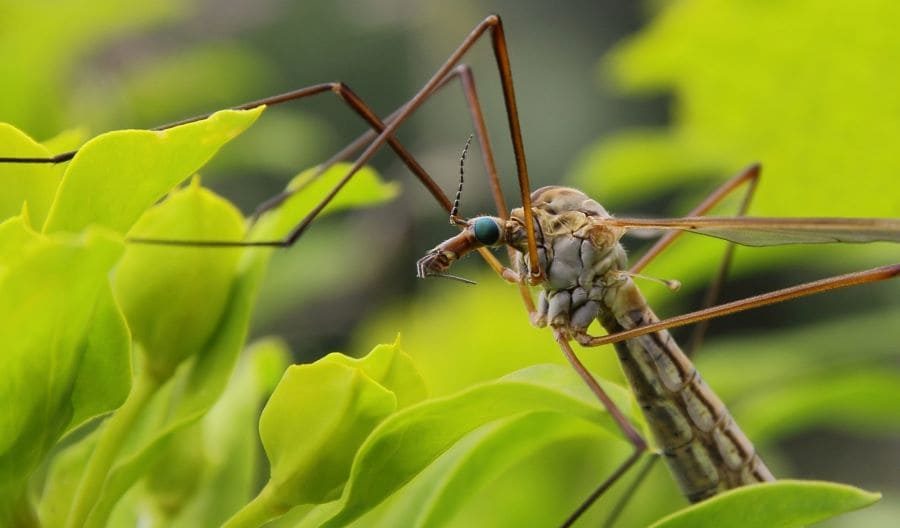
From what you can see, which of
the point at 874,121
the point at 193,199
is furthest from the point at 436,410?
the point at 874,121

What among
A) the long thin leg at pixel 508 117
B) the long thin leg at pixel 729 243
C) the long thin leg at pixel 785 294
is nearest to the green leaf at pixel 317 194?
the long thin leg at pixel 508 117

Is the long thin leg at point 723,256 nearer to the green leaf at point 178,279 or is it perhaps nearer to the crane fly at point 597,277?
the crane fly at point 597,277

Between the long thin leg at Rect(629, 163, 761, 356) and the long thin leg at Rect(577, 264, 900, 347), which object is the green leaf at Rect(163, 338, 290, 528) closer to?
the long thin leg at Rect(577, 264, 900, 347)

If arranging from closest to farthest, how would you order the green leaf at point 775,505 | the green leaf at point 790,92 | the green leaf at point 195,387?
the green leaf at point 775,505
the green leaf at point 195,387
the green leaf at point 790,92

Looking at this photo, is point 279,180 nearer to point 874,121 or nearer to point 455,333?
point 455,333

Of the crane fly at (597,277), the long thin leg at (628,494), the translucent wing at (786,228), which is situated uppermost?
the translucent wing at (786,228)

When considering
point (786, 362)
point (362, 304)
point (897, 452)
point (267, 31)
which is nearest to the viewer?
point (786, 362)
